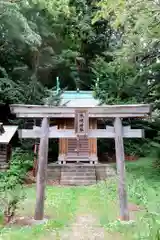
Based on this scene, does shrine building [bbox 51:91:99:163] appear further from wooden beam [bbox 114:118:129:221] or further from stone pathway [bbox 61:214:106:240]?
stone pathway [bbox 61:214:106:240]

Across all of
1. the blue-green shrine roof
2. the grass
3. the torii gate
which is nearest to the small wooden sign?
the torii gate

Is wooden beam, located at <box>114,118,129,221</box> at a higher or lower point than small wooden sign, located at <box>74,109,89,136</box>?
lower

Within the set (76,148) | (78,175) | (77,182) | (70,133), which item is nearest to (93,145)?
(76,148)

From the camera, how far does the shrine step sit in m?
15.5

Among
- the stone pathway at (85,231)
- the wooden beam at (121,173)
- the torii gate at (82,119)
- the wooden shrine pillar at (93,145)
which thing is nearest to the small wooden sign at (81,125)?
the torii gate at (82,119)

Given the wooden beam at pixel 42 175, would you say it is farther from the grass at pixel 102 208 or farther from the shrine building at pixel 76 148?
the shrine building at pixel 76 148

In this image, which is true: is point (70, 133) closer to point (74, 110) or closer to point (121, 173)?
point (74, 110)

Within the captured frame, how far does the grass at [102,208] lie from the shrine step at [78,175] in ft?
3.87

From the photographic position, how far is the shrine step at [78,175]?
50.9 ft

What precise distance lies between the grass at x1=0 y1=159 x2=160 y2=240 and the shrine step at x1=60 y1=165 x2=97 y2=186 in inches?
46.5

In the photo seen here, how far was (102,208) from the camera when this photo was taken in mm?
10234

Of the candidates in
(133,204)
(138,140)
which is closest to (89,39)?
(138,140)

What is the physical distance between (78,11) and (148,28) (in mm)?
17752

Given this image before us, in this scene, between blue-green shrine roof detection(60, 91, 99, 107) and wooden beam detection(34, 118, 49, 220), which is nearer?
wooden beam detection(34, 118, 49, 220)
